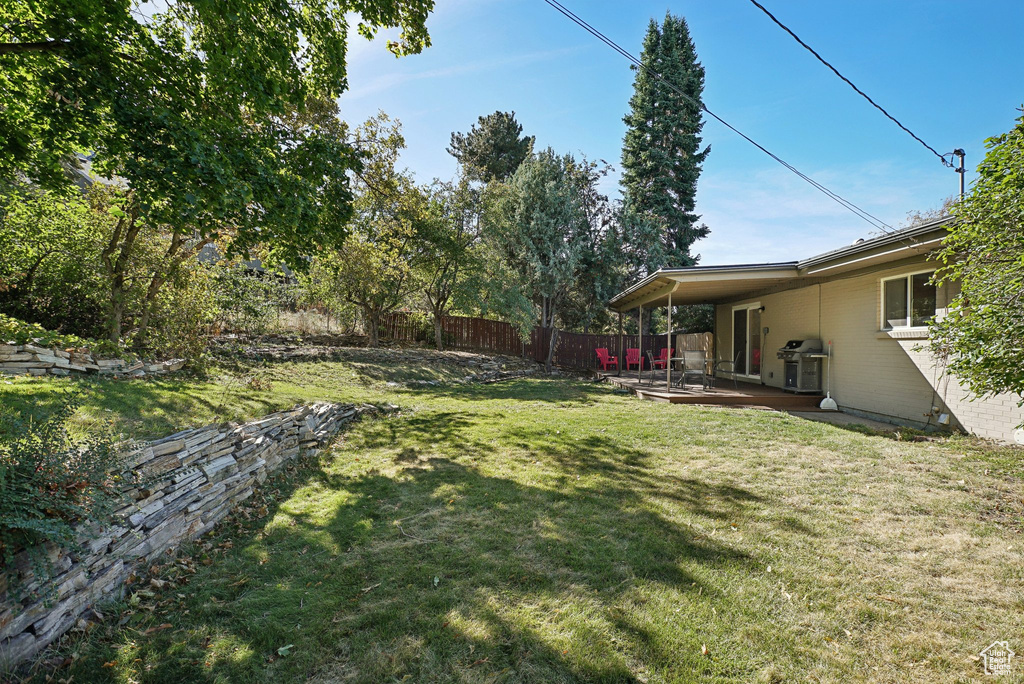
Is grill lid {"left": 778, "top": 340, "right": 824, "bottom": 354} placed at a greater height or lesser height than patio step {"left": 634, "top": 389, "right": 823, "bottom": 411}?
greater

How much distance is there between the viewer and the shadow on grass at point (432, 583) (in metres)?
1.95

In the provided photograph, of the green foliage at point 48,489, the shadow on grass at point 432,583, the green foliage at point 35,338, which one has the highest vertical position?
the green foliage at point 35,338

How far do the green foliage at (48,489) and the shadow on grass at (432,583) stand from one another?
568mm

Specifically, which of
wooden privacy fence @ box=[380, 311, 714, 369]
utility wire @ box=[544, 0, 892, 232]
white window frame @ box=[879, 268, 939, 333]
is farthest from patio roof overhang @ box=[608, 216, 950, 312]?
wooden privacy fence @ box=[380, 311, 714, 369]

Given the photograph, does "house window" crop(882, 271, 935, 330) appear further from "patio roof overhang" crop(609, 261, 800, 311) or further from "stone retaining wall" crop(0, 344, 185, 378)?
"stone retaining wall" crop(0, 344, 185, 378)

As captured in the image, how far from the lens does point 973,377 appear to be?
374 cm

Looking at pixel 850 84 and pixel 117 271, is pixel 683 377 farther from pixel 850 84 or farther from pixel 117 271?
pixel 117 271

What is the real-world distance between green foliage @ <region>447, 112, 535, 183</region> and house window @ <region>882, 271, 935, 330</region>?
22374 millimetres

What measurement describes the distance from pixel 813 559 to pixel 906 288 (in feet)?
21.5

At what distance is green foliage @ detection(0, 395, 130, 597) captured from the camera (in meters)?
1.75

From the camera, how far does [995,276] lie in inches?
141

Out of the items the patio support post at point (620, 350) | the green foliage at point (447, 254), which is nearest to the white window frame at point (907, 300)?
the patio support post at point (620, 350)

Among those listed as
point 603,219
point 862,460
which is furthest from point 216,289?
point 603,219

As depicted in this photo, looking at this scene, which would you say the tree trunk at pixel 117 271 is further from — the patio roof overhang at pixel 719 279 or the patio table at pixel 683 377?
the patio table at pixel 683 377
